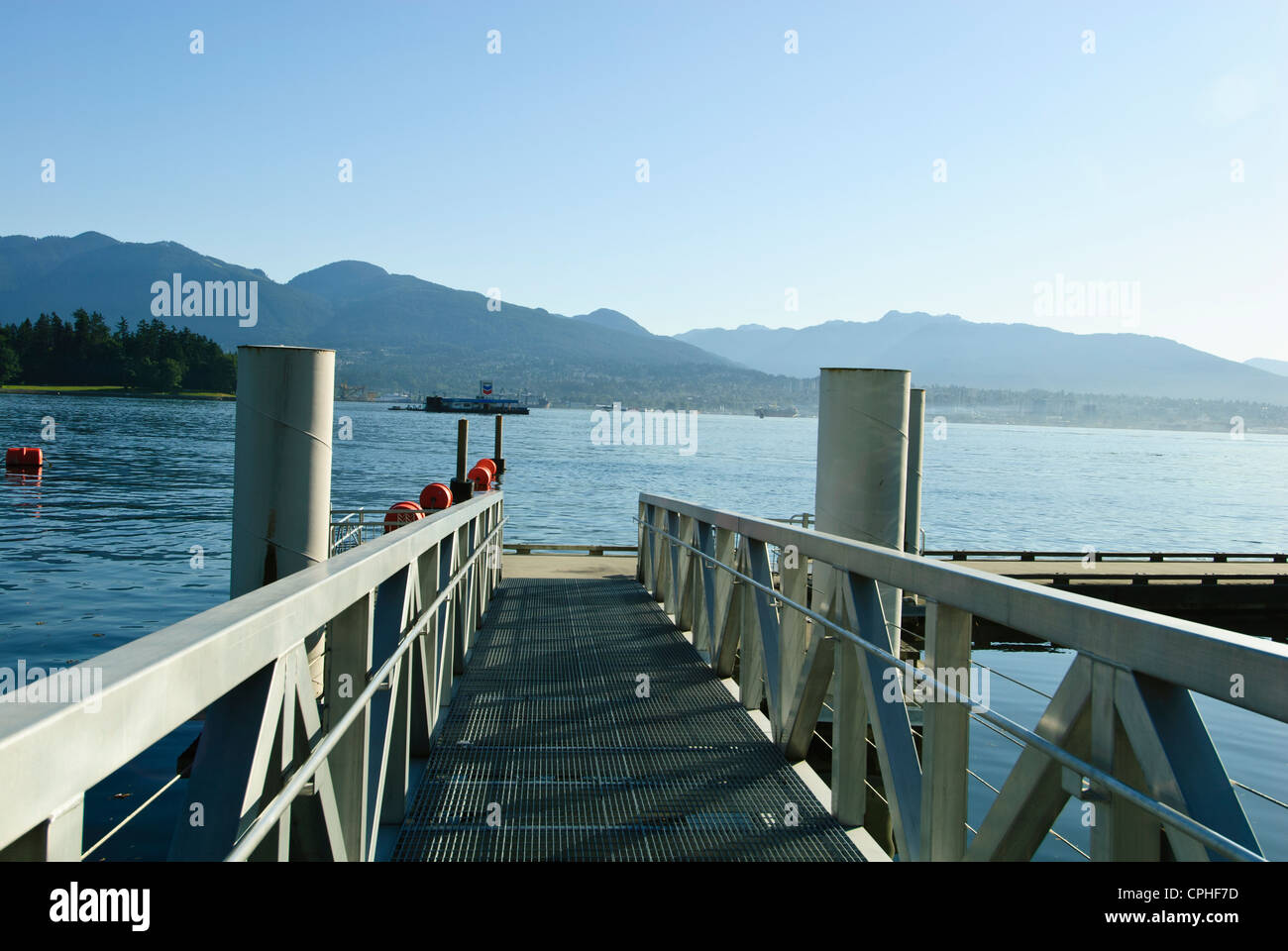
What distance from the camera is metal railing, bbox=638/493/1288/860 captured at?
184 cm

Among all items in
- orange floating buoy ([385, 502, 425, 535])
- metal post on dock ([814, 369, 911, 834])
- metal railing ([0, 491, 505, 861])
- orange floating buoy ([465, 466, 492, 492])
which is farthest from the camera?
orange floating buoy ([465, 466, 492, 492])

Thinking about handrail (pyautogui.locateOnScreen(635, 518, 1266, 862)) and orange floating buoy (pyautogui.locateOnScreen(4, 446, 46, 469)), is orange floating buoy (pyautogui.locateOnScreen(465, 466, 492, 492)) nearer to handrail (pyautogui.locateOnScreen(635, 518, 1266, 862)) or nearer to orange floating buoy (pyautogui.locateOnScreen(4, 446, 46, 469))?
handrail (pyautogui.locateOnScreen(635, 518, 1266, 862))

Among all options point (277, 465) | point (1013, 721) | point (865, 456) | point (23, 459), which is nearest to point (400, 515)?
point (277, 465)

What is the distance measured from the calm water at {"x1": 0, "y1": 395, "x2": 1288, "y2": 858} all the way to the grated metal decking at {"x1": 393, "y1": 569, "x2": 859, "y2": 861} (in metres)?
4.41

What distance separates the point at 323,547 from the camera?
Result: 6.14m

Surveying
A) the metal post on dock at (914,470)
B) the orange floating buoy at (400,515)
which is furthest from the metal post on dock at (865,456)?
the orange floating buoy at (400,515)

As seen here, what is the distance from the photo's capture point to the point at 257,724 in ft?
6.43

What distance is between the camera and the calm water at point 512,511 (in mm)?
13680

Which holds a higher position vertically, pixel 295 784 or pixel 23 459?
pixel 295 784

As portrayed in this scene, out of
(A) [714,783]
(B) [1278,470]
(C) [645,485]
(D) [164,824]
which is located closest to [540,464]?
(C) [645,485]

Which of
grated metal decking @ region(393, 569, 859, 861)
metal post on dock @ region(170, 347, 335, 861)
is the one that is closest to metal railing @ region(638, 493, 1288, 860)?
grated metal decking @ region(393, 569, 859, 861)

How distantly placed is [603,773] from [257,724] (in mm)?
3028

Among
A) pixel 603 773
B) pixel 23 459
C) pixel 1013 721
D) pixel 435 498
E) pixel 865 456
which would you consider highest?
pixel 865 456

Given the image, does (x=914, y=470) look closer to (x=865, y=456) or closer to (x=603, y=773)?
(x=865, y=456)
